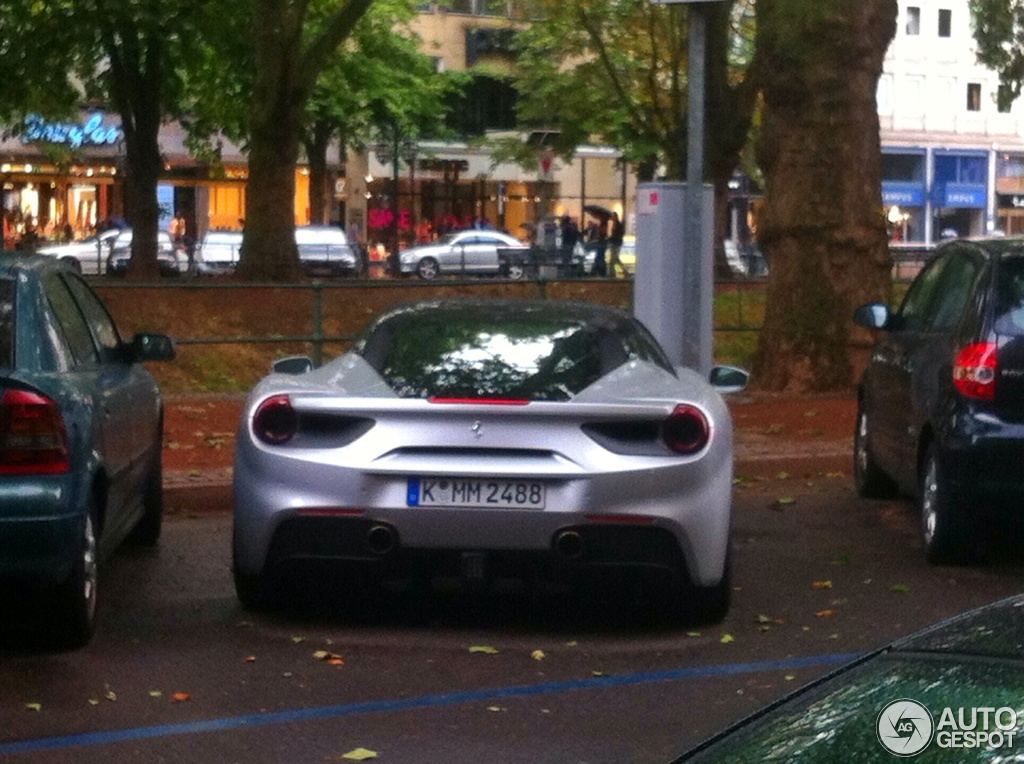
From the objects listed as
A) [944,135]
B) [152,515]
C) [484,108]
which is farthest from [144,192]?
[944,135]

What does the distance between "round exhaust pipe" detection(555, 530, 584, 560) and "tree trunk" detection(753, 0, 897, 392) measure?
10.0 meters

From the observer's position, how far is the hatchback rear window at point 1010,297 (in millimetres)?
8891

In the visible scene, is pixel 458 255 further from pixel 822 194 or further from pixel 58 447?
pixel 58 447

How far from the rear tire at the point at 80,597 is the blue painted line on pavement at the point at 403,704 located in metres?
1.07

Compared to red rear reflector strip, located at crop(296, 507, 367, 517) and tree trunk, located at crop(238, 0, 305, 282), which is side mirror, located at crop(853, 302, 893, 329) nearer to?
red rear reflector strip, located at crop(296, 507, 367, 517)

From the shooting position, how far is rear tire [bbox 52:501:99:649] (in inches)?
280

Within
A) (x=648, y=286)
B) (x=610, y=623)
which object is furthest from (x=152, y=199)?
A: (x=610, y=623)

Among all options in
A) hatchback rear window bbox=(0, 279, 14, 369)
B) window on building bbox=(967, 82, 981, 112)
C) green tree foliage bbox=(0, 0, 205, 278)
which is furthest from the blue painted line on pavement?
window on building bbox=(967, 82, 981, 112)

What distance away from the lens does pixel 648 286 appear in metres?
13.4

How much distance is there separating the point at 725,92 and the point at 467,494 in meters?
19.8

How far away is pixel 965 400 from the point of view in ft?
29.4

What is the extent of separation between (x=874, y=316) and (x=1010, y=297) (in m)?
1.70

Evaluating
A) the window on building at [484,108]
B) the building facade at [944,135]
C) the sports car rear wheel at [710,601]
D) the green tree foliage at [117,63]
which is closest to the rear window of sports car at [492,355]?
the sports car rear wheel at [710,601]

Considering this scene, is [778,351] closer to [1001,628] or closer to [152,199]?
[1001,628]
